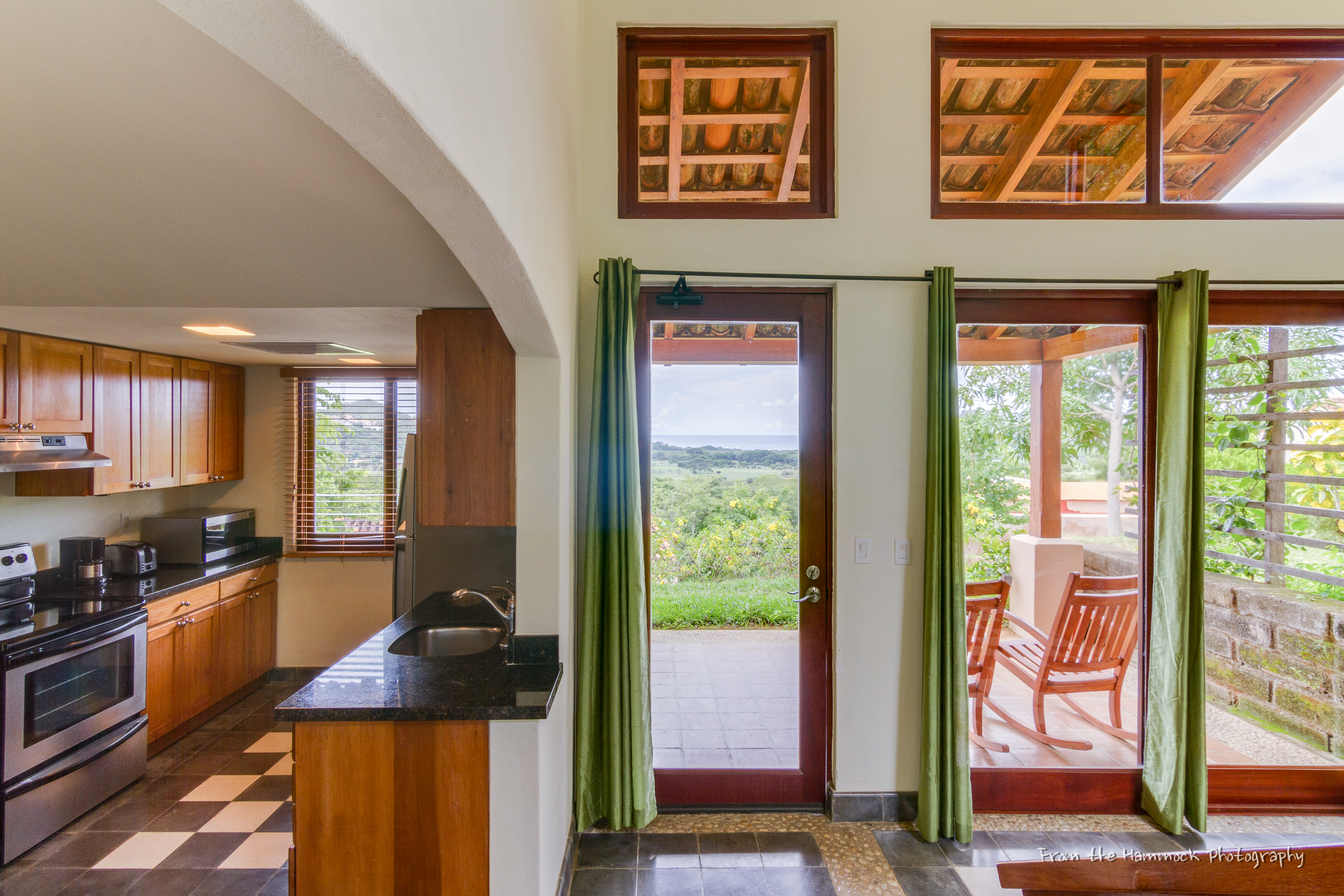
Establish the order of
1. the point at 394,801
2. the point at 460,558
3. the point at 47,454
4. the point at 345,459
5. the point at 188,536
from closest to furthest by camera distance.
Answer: the point at 394,801
the point at 47,454
the point at 460,558
the point at 188,536
the point at 345,459

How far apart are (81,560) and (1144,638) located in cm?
503

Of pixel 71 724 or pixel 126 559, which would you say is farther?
pixel 126 559

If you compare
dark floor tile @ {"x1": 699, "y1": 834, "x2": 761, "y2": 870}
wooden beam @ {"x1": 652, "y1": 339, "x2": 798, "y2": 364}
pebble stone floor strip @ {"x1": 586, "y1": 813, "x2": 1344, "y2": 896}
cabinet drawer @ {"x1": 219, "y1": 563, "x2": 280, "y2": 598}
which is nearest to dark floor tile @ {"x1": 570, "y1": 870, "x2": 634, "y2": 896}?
pebble stone floor strip @ {"x1": 586, "y1": 813, "x2": 1344, "y2": 896}

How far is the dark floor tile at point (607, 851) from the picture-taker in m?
2.18

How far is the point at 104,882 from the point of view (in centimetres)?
214

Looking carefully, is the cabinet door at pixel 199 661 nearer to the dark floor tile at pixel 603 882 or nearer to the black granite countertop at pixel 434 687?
the black granite countertop at pixel 434 687

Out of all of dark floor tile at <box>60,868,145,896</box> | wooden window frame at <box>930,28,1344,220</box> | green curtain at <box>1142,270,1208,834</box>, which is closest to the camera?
dark floor tile at <box>60,868,145,896</box>

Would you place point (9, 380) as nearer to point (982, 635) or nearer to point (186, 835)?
point (186, 835)

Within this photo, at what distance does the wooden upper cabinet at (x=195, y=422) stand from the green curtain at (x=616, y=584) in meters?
2.78

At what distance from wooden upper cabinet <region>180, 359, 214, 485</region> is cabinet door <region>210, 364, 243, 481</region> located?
0.03m

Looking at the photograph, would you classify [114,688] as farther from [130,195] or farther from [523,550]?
[130,195]

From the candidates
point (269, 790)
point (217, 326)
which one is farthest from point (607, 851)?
point (217, 326)

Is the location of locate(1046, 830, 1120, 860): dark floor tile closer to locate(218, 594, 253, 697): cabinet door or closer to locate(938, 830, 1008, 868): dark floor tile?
locate(938, 830, 1008, 868): dark floor tile

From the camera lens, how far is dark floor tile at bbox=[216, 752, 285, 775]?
113 inches
